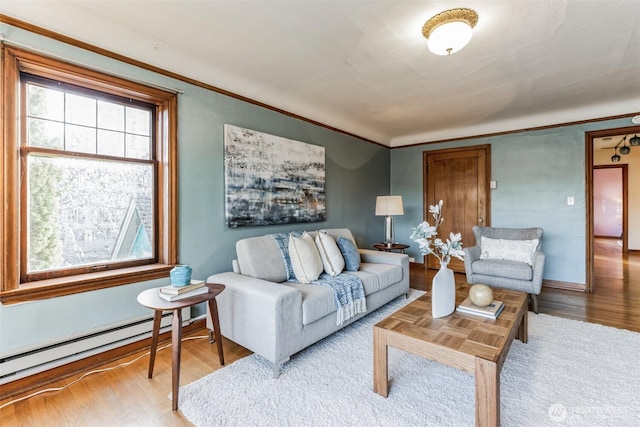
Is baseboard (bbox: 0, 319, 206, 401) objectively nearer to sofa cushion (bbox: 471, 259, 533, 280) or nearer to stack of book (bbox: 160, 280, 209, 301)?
stack of book (bbox: 160, 280, 209, 301)

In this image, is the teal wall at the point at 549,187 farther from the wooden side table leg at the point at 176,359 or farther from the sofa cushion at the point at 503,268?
the wooden side table leg at the point at 176,359

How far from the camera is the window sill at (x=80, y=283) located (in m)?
1.75

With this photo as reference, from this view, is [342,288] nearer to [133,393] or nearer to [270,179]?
[270,179]

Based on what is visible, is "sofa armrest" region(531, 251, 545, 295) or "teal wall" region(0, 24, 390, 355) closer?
"teal wall" region(0, 24, 390, 355)

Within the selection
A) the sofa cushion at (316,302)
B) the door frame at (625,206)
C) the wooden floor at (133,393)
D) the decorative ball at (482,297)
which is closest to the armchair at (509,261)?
the wooden floor at (133,393)

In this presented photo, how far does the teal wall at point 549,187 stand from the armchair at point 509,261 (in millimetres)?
703

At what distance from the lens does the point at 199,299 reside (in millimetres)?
1767

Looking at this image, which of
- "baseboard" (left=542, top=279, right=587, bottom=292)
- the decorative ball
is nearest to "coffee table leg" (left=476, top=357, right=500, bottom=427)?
the decorative ball

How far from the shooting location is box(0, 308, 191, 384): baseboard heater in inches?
67.5

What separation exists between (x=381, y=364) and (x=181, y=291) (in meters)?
1.29

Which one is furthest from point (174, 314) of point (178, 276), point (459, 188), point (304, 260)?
point (459, 188)

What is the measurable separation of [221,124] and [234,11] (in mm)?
1056

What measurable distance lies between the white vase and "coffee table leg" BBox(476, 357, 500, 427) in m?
0.50

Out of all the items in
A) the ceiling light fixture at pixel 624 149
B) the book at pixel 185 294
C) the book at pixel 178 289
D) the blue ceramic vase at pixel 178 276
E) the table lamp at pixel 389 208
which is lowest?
the book at pixel 185 294
